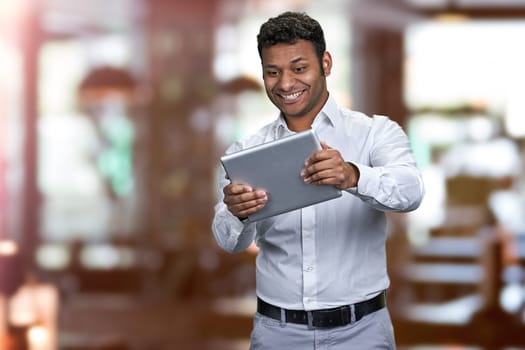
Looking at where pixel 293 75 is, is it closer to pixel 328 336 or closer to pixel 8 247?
pixel 328 336

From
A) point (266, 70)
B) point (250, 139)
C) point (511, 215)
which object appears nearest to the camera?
point (266, 70)

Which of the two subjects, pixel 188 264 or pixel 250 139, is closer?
pixel 250 139

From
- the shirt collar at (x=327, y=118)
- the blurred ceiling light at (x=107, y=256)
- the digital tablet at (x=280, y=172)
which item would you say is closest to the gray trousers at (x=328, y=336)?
the digital tablet at (x=280, y=172)

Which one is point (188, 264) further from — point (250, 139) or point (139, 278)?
point (250, 139)

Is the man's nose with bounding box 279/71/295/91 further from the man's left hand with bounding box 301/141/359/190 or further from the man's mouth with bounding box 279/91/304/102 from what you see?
the man's left hand with bounding box 301/141/359/190

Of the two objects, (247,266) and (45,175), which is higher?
(45,175)

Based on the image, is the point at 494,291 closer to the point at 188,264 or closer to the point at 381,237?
the point at 188,264

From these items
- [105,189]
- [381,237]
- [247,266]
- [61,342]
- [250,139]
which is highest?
[250,139]

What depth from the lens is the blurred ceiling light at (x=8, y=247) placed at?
464cm

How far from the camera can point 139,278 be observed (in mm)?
4809

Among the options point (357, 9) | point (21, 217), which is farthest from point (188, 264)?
point (357, 9)

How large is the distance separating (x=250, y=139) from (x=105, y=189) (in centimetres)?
296

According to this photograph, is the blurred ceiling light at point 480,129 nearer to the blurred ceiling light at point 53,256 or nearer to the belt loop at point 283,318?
the blurred ceiling light at point 53,256

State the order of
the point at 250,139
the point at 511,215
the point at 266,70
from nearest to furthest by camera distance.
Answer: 1. the point at 266,70
2. the point at 250,139
3. the point at 511,215
